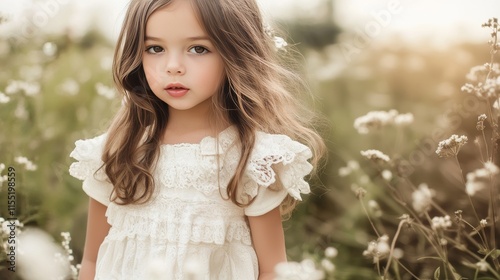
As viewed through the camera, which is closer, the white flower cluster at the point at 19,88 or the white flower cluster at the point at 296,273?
the white flower cluster at the point at 296,273

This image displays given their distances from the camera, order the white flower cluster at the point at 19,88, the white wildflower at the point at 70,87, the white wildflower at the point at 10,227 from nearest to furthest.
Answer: the white wildflower at the point at 10,227 < the white flower cluster at the point at 19,88 < the white wildflower at the point at 70,87

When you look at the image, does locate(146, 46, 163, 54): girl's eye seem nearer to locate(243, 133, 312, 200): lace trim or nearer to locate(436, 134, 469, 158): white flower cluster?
locate(243, 133, 312, 200): lace trim

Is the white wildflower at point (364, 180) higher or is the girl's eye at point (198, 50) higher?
the girl's eye at point (198, 50)

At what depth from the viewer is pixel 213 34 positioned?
1.99 meters

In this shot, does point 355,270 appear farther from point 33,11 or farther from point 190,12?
point 33,11

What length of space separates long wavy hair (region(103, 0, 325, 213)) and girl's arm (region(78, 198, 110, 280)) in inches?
7.5

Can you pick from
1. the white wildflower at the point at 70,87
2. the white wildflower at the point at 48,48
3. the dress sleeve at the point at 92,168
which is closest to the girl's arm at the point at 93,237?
the dress sleeve at the point at 92,168

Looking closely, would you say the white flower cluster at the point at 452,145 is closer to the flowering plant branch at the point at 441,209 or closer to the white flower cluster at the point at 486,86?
the flowering plant branch at the point at 441,209

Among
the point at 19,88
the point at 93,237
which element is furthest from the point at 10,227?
the point at 19,88

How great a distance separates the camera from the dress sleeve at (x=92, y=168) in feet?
7.19

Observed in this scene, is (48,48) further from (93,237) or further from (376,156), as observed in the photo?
(376,156)

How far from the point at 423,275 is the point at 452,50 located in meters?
1.06

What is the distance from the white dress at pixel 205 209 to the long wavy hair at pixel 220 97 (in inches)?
1.5

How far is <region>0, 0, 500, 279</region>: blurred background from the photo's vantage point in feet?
9.93
